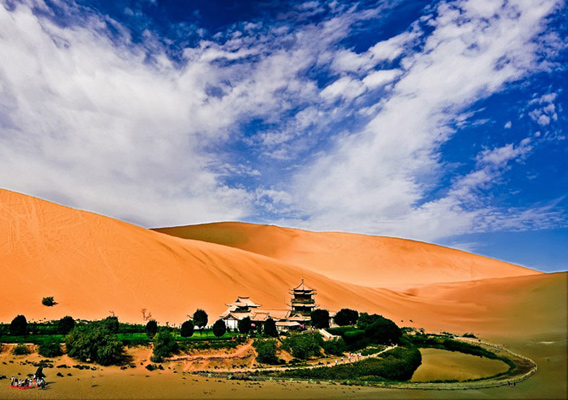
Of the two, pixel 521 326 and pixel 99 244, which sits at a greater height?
pixel 99 244

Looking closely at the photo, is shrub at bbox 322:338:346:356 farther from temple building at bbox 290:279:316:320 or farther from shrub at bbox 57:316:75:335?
shrub at bbox 57:316:75:335

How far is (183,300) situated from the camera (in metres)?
51.1

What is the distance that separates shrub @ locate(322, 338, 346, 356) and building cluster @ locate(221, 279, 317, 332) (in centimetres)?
589

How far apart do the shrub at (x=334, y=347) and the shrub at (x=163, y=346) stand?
15736mm

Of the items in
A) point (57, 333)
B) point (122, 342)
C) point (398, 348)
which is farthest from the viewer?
point (398, 348)

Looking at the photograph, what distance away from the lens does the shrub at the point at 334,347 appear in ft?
129

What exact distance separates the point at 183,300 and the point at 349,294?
3317cm

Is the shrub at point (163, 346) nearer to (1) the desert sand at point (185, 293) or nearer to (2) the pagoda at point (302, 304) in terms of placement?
(1) the desert sand at point (185, 293)

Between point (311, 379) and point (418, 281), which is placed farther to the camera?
point (418, 281)

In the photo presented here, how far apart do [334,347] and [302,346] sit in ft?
16.9

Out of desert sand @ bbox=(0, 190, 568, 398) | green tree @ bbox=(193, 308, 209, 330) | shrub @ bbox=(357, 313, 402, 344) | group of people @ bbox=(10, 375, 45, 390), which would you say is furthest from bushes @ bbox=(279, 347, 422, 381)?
group of people @ bbox=(10, 375, 45, 390)

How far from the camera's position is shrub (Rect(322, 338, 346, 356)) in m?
39.2

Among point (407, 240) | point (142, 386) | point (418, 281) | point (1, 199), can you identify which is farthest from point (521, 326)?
point (407, 240)

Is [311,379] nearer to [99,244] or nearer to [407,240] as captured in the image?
[99,244]
